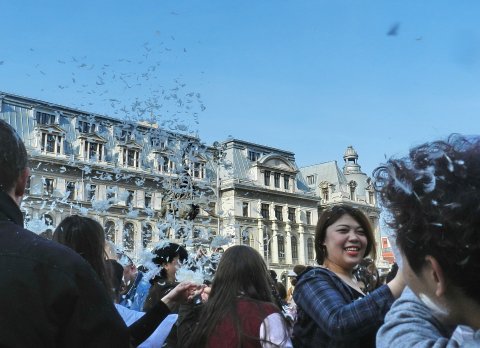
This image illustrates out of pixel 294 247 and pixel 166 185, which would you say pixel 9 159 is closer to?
pixel 166 185

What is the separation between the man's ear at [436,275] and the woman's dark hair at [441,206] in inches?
0.5

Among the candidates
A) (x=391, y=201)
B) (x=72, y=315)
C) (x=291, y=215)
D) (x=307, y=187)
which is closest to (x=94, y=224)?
(x=72, y=315)

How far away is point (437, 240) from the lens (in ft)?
4.62

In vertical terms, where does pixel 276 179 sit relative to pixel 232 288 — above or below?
above

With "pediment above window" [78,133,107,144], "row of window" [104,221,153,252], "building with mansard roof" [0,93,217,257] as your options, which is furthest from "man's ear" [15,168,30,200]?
"pediment above window" [78,133,107,144]

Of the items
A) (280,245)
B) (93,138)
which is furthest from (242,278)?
(280,245)

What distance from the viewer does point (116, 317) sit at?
1805mm

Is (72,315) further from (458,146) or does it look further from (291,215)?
(291,215)

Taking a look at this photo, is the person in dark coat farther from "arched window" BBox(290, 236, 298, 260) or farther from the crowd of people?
"arched window" BBox(290, 236, 298, 260)

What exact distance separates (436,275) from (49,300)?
3.87 ft

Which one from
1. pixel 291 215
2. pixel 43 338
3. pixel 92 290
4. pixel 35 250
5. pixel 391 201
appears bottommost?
pixel 43 338

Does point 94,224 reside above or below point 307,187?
below

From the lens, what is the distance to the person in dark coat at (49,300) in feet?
5.53

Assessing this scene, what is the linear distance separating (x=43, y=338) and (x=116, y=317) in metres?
0.24
